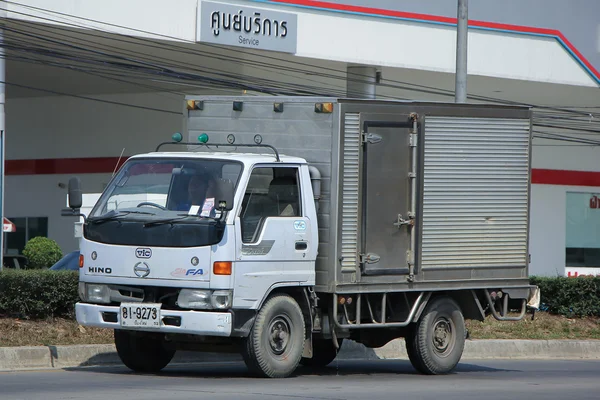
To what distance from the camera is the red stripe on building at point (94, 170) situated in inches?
1271

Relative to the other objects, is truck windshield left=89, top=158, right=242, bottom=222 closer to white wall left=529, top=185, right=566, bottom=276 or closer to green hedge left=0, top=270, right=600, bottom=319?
green hedge left=0, top=270, right=600, bottom=319

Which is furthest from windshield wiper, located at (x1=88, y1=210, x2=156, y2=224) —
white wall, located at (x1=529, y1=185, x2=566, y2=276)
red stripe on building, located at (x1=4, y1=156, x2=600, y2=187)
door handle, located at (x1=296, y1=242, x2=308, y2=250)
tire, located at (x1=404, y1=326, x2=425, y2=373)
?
white wall, located at (x1=529, y1=185, x2=566, y2=276)

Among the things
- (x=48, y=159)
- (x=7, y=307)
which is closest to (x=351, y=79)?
(x=48, y=159)

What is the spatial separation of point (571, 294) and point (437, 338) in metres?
6.27

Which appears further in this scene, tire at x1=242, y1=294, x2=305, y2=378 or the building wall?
the building wall

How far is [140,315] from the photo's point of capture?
1016cm

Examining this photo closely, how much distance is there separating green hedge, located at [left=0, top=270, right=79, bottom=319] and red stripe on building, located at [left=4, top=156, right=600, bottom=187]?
1797 centimetres

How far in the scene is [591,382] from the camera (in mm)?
11945

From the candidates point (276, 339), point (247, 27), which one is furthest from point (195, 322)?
point (247, 27)

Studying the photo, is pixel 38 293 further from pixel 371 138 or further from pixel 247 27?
pixel 247 27

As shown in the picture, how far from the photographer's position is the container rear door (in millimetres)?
11109

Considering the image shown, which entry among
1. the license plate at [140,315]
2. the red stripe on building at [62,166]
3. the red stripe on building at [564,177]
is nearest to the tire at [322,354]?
the license plate at [140,315]

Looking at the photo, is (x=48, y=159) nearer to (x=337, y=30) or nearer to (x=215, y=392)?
(x=337, y=30)

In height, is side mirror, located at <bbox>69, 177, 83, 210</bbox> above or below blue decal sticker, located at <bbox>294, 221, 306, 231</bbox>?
above
